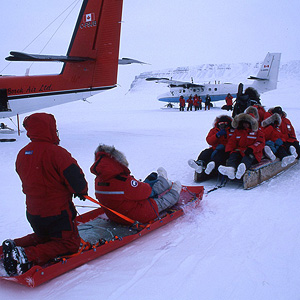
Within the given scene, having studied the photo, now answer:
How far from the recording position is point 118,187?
3.32m

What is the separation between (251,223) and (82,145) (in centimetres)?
689

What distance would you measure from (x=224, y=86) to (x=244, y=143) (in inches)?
872

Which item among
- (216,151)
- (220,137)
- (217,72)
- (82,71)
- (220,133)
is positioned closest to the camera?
(216,151)

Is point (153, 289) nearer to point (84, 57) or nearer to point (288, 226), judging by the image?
point (288, 226)

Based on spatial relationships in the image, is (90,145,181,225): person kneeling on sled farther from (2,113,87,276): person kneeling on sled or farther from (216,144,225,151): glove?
(216,144,225,151): glove

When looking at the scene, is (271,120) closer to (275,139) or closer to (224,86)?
(275,139)

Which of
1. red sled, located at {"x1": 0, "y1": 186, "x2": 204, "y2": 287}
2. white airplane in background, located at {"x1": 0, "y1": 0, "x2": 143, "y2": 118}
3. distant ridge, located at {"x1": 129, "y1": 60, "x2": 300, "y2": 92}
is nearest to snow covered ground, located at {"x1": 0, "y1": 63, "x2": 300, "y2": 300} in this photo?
red sled, located at {"x1": 0, "y1": 186, "x2": 204, "y2": 287}

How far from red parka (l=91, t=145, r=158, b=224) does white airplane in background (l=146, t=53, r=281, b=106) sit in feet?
71.2

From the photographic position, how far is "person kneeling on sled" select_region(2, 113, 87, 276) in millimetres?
2666

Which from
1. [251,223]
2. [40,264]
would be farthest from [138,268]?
[251,223]

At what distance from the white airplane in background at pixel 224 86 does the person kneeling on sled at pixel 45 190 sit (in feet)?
73.1

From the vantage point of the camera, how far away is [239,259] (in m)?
3.02

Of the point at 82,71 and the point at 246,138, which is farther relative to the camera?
the point at 82,71

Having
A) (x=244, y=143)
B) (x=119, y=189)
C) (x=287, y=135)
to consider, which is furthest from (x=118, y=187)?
(x=287, y=135)
